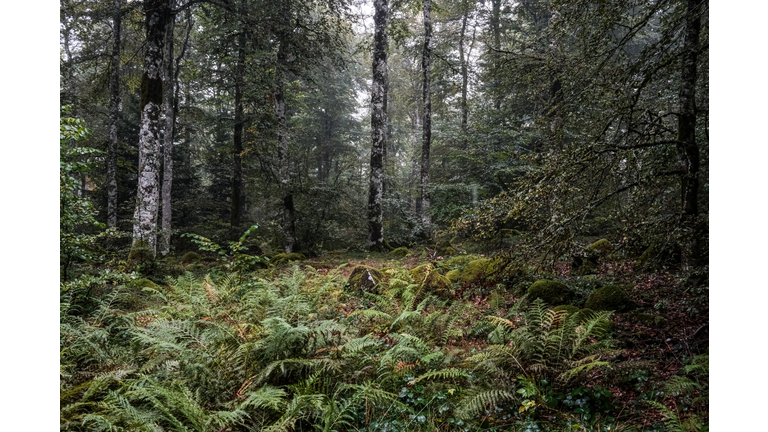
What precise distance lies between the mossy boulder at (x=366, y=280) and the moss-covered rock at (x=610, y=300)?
10.3 ft

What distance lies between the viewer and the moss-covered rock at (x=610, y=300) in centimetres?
441

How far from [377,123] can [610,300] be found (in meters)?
7.74

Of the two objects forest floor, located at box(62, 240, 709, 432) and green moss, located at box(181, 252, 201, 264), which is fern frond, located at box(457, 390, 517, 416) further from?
green moss, located at box(181, 252, 201, 264)

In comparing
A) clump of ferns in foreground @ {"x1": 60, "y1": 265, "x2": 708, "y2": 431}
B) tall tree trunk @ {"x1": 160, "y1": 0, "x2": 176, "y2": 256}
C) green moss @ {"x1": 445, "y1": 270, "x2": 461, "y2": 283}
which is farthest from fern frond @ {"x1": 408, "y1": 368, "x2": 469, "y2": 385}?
tall tree trunk @ {"x1": 160, "y1": 0, "x2": 176, "y2": 256}

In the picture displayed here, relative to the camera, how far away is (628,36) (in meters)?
3.49

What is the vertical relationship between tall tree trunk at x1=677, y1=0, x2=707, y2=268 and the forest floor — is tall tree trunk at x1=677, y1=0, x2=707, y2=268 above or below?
above

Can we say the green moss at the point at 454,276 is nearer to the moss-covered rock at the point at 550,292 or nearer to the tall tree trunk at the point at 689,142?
the moss-covered rock at the point at 550,292

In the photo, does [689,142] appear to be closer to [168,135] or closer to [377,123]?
[377,123]

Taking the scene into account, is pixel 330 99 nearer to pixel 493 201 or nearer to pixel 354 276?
pixel 354 276

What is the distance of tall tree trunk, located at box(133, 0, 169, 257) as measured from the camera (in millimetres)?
6746

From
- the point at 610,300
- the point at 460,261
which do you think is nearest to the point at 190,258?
the point at 460,261

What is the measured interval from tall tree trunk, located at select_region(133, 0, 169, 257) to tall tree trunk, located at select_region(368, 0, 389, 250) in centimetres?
512

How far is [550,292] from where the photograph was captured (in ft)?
16.5
